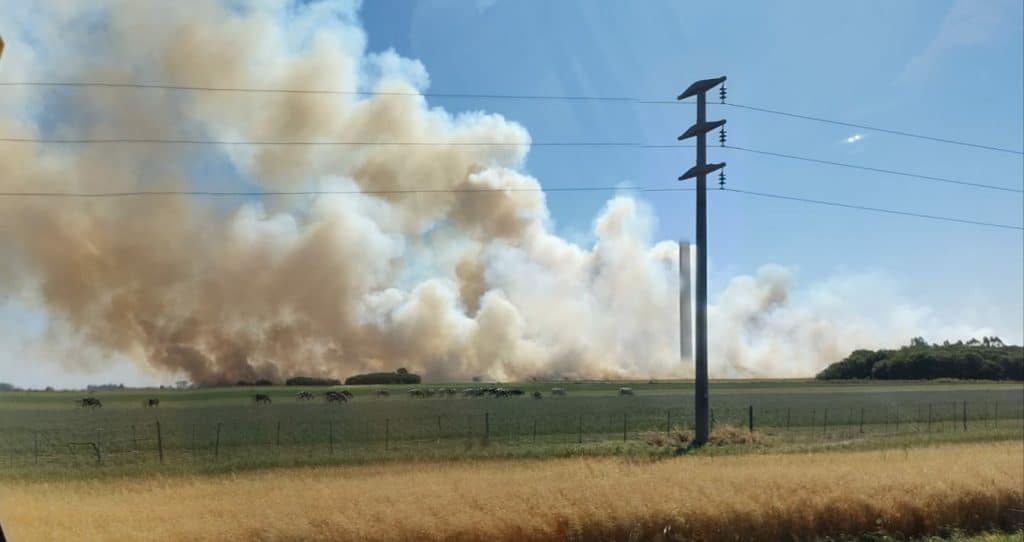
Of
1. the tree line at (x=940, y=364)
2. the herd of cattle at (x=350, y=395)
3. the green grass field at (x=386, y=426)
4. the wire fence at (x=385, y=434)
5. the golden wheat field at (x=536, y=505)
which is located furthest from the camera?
the tree line at (x=940, y=364)

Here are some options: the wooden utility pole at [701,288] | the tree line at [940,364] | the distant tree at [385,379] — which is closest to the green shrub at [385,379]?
the distant tree at [385,379]

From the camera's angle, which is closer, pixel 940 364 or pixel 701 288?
pixel 701 288

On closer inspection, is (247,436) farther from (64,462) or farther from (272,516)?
(272,516)

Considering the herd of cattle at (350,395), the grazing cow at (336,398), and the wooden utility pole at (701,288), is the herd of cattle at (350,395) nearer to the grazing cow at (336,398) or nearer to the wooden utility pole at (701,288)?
the grazing cow at (336,398)

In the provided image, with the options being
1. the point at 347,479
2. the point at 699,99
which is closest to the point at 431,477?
the point at 347,479

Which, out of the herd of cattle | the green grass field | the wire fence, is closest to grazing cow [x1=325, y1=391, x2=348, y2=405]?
the herd of cattle

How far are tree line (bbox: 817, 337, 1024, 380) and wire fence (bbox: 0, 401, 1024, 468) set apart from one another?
5913 centimetres

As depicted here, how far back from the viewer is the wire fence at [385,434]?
94.9ft

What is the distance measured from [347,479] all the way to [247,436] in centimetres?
1589

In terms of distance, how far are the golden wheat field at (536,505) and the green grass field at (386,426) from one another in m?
6.49

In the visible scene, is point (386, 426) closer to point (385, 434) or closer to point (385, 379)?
point (385, 434)

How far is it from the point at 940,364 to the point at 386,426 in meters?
95.3

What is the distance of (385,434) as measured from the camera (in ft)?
118

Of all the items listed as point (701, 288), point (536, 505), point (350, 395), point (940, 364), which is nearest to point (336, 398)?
point (350, 395)
